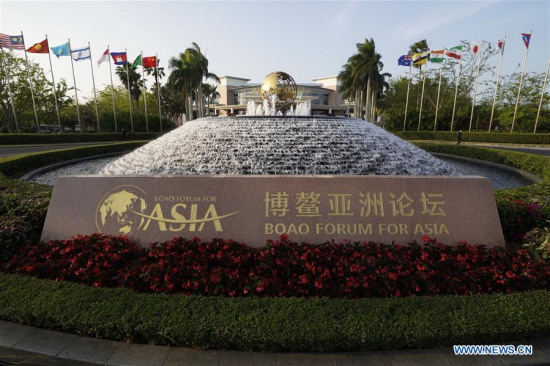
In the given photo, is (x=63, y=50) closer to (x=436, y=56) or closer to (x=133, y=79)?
(x=133, y=79)

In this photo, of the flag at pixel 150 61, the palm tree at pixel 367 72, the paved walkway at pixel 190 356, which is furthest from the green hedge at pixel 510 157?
the flag at pixel 150 61

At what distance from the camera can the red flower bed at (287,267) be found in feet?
10.4

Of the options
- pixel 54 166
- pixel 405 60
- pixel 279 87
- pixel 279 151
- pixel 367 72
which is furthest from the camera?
pixel 367 72

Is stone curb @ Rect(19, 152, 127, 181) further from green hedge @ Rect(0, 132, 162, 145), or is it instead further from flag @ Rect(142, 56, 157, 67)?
flag @ Rect(142, 56, 157, 67)

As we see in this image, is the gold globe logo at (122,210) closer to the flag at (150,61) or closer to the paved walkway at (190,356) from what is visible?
the paved walkway at (190,356)

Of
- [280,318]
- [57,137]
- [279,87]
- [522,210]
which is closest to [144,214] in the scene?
[280,318]

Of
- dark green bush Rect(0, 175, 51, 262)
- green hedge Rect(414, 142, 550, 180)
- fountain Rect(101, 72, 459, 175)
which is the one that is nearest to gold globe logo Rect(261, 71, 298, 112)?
fountain Rect(101, 72, 459, 175)

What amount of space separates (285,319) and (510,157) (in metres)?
13.3

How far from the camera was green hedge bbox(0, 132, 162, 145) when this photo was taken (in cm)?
2065

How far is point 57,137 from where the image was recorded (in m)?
22.7

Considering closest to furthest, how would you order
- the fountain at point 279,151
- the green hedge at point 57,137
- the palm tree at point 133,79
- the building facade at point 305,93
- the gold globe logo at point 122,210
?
the gold globe logo at point 122,210 → the fountain at point 279,151 → the green hedge at point 57,137 → the palm tree at point 133,79 → the building facade at point 305,93

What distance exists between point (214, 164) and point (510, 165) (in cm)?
1149

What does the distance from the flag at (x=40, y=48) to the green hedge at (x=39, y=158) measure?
12.6 meters

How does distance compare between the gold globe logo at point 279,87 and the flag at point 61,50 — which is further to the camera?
the flag at point 61,50
